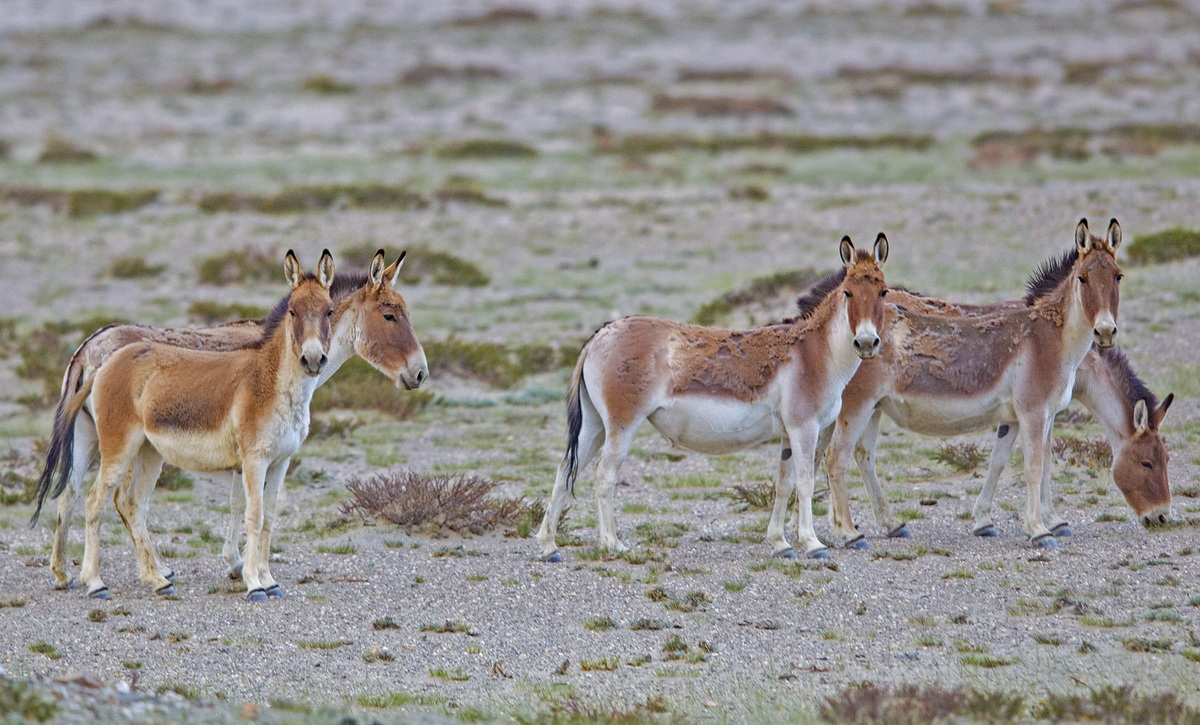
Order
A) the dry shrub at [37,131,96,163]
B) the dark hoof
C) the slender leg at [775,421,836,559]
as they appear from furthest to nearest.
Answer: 1. the dry shrub at [37,131,96,163]
2. the slender leg at [775,421,836,559]
3. the dark hoof

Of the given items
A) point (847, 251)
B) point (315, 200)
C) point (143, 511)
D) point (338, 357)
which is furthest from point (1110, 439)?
point (315, 200)

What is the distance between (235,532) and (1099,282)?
7132 mm

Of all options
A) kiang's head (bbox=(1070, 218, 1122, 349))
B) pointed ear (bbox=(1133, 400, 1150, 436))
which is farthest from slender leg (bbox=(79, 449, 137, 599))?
pointed ear (bbox=(1133, 400, 1150, 436))

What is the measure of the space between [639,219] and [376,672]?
20.4 m

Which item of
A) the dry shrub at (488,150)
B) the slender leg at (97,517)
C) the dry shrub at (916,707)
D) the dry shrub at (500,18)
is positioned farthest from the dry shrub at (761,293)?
the dry shrub at (500,18)

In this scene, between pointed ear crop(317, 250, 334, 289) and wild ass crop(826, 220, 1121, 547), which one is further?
wild ass crop(826, 220, 1121, 547)

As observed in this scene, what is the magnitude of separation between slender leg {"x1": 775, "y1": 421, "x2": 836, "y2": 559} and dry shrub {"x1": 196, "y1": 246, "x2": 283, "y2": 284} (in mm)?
15347

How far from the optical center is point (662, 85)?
179ft

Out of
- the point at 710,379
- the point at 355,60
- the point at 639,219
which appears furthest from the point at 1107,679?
the point at 355,60

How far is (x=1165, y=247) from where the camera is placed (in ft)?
71.6

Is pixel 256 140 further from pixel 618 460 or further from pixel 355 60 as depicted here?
pixel 618 460

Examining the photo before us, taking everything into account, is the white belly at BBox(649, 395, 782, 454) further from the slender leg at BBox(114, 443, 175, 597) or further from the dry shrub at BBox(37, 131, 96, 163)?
the dry shrub at BBox(37, 131, 96, 163)

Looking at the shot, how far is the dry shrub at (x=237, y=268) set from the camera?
80.1 ft

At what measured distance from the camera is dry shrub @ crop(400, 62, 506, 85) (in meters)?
56.2
